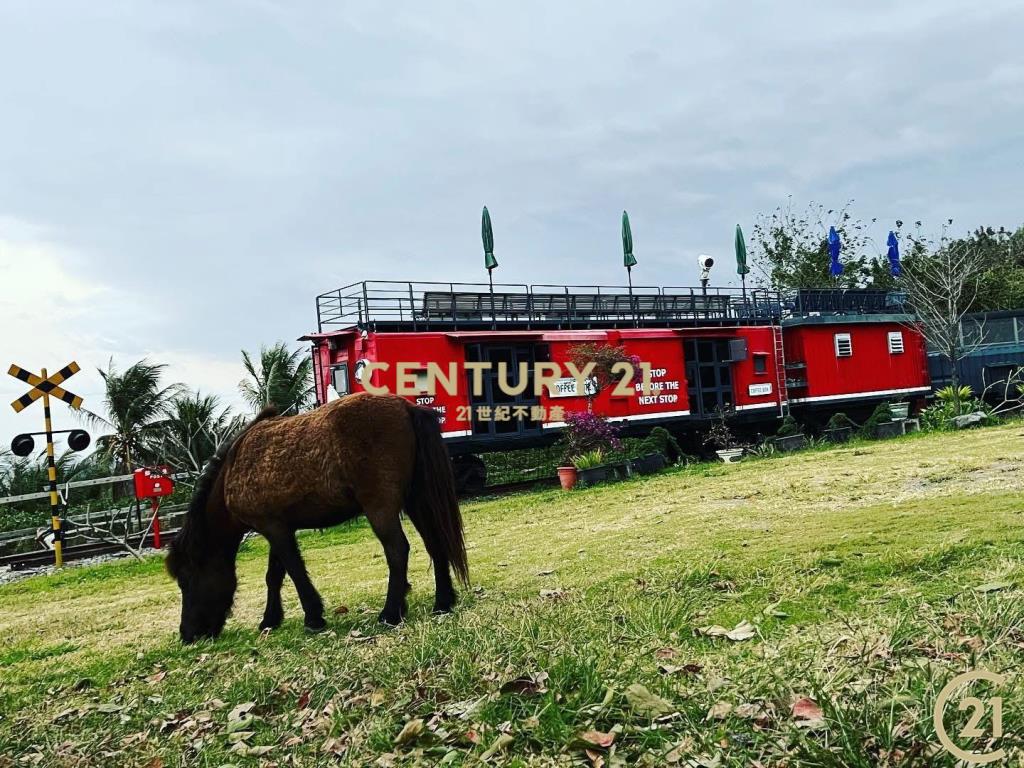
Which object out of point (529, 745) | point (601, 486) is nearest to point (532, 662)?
point (529, 745)

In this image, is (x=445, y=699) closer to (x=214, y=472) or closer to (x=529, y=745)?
(x=529, y=745)

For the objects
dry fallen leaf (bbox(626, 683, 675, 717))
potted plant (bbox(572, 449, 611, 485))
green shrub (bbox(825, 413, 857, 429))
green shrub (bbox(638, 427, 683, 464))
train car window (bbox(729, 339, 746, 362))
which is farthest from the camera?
train car window (bbox(729, 339, 746, 362))

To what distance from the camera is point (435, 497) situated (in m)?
6.10

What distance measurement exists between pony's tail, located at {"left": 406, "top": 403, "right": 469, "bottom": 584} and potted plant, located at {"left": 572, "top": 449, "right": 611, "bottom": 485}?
10048mm

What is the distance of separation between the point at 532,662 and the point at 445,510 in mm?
2221

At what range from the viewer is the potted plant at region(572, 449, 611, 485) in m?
16.1

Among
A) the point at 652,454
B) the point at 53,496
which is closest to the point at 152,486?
the point at 53,496

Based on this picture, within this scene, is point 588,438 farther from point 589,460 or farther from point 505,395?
point 505,395

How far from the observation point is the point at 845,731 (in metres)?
2.82

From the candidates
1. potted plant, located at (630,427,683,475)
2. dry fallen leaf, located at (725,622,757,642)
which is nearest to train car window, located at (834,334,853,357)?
potted plant, located at (630,427,683,475)

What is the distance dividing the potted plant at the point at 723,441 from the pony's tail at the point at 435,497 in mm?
13018

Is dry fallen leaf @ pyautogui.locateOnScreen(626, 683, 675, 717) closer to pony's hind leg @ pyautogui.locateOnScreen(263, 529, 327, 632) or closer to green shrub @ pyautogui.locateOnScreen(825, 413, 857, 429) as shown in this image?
pony's hind leg @ pyautogui.locateOnScreen(263, 529, 327, 632)

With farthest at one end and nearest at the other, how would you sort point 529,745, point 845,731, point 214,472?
point 214,472
point 529,745
point 845,731

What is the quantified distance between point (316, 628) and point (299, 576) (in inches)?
15.6
